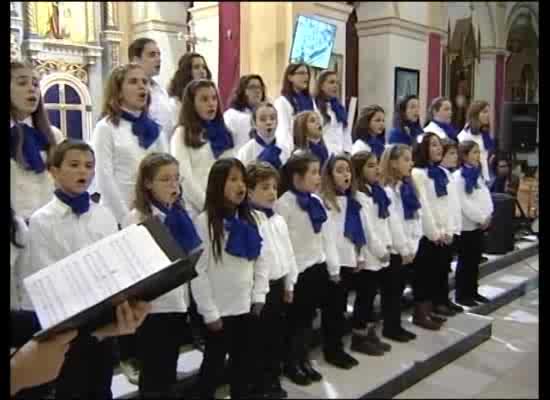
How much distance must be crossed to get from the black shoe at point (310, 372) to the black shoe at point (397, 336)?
56 centimetres

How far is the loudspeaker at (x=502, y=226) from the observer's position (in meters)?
3.39

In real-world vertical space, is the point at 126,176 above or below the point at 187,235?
above

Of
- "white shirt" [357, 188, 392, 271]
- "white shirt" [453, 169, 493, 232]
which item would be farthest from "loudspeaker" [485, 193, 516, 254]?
"white shirt" [357, 188, 392, 271]

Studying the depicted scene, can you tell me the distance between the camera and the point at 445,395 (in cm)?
250

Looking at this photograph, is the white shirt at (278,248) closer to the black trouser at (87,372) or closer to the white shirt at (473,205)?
the black trouser at (87,372)

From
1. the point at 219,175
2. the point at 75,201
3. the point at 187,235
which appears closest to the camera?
the point at 75,201

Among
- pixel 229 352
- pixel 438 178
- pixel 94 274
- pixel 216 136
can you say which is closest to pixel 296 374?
pixel 229 352

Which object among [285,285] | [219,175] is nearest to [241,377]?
[285,285]

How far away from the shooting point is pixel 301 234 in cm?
234

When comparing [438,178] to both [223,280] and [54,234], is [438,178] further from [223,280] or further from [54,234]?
[54,234]

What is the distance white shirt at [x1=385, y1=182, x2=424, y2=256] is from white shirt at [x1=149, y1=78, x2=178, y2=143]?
43.1 inches

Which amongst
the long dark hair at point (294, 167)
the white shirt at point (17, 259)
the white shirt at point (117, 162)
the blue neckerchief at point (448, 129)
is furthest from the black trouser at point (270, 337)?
the blue neckerchief at point (448, 129)
